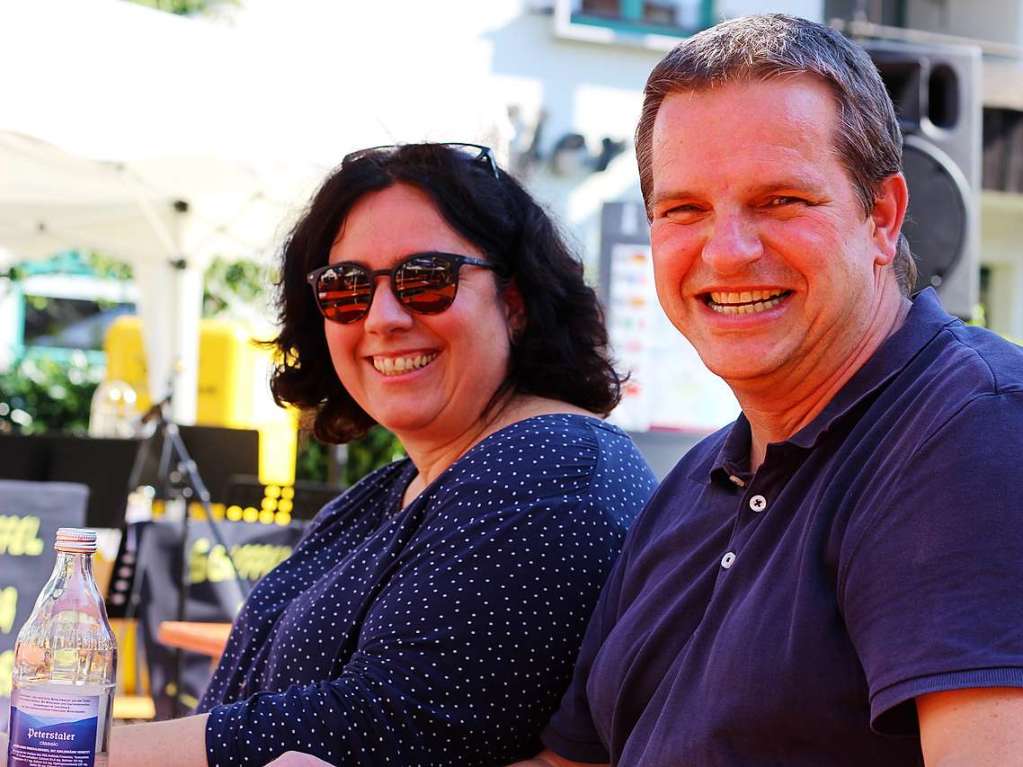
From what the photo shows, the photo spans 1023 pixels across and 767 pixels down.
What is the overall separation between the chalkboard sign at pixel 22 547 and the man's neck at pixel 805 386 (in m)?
3.38

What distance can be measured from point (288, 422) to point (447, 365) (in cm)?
741

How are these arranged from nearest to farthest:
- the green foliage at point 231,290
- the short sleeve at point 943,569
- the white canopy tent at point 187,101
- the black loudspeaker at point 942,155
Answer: the short sleeve at point 943,569, the black loudspeaker at point 942,155, the white canopy tent at point 187,101, the green foliage at point 231,290

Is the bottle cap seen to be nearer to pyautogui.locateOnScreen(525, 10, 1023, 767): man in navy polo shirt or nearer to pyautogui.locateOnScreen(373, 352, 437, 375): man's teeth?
pyautogui.locateOnScreen(525, 10, 1023, 767): man in navy polo shirt

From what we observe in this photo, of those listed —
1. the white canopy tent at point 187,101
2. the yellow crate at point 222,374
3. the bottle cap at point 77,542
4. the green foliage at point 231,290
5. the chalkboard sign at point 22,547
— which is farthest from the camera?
the green foliage at point 231,290

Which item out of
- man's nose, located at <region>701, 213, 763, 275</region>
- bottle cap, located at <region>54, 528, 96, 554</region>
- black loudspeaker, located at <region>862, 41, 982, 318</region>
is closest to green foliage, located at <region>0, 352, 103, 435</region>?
black loudspeaker, located at <region>862, 41, 982, 318</region>

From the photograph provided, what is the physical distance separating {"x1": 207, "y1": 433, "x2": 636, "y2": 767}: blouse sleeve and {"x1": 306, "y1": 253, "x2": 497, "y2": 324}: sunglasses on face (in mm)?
419

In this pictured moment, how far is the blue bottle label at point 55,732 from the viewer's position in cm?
171

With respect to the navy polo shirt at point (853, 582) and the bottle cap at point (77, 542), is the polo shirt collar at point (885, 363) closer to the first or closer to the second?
the navy polo shirt at point (853, 582)

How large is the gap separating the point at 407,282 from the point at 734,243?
38.9 inches

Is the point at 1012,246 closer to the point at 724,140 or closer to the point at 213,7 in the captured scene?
the point at 213,7

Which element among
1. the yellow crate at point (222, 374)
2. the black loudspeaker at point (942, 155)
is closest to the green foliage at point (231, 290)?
the yellow crate at point (222, 374)

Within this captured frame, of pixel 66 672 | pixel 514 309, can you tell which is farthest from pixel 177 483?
pixel 66 672

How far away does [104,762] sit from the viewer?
5.95 feet

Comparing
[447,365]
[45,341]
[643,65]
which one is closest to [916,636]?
[447,365]
